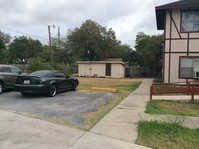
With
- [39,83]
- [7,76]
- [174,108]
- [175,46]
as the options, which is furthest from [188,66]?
[7,76]

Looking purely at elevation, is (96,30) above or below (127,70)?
above

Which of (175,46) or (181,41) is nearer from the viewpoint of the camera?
(181,41)

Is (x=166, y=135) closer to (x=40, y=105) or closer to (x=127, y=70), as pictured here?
(x=40, y=105)

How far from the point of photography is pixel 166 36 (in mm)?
16906

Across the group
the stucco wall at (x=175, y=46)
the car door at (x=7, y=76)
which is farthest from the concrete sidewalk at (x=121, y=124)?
the stucco wall at (x=175, y=46)

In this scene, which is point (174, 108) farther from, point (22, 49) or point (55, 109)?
point (22, 49)

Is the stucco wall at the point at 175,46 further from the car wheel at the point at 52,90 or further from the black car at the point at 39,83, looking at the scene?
the car wheel at the point at 52,90

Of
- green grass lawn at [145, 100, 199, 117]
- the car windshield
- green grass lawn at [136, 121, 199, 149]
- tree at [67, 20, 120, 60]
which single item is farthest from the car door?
tree at [67, 20, 120, 60]

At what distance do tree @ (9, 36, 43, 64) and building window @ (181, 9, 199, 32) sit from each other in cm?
4193

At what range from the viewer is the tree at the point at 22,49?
51.5 m

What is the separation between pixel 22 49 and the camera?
171 ft

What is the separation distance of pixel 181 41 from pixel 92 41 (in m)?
29.5

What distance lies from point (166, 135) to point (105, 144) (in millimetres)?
1662

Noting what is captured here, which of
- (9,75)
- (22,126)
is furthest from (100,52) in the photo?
(22,126)
